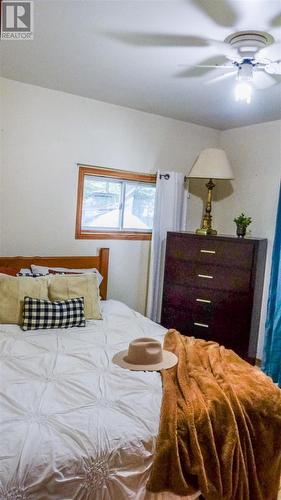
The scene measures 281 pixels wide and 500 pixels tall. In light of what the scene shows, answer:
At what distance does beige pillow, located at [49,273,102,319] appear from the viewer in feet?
8.57

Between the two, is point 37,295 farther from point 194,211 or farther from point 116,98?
point 194,211

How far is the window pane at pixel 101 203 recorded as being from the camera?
331cm

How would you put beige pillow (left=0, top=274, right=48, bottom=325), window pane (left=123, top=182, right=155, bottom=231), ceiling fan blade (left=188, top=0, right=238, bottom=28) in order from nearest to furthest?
ceiling fan blade (left=188, top=0, right=238, bottom=28)
beige pillow (left=0, top=274, right=48, bottom=325)
window pane (left=123, top=182, right=155, bottom=231)

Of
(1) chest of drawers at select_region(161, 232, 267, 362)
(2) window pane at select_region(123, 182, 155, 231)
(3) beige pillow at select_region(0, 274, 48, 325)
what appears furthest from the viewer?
(2) window pane at select_region(123, 182, 155, 231)

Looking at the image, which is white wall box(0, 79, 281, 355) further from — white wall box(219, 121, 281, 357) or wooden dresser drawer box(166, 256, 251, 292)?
wooden dresser drawer box(166, 256, 251, 292)

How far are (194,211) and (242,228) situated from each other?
0.77m

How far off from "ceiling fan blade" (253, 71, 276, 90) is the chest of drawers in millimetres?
1188

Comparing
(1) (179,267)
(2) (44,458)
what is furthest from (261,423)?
(1) (179,267)

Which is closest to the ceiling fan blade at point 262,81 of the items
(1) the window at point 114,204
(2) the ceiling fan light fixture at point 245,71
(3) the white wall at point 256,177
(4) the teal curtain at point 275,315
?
(2) the ceiling fan light fixture at point 245,71

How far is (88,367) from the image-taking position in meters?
1.90

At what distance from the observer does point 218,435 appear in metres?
1.57

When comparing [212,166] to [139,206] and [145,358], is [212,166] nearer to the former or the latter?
[139,206]

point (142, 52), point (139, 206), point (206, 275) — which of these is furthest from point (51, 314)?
point (142, 52)

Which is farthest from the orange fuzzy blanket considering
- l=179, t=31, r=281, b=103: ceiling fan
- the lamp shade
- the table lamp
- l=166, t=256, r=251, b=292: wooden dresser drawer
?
the lamp shade
